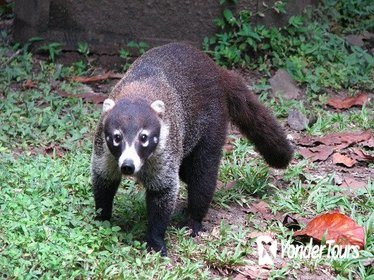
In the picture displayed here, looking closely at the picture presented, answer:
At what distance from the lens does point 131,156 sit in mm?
5027

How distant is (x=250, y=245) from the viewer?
5.71 m

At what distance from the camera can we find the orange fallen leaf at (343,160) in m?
7.14

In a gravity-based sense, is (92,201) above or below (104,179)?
below

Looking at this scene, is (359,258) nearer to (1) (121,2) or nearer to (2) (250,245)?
(2) (250,245)

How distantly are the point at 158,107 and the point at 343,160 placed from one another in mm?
2422

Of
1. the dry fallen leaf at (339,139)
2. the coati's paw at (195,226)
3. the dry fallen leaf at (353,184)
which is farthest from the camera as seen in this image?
the dry fallen leaf at (339,139)

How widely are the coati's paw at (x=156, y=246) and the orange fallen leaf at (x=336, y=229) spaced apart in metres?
1.02

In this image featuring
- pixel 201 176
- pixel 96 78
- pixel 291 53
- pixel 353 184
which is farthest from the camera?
pixel 291 53

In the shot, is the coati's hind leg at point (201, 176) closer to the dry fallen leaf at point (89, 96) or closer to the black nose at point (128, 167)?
the black nose at point (128, 167)

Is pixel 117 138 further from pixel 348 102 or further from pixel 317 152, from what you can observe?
pixel 348 102

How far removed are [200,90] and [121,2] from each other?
10.8 feet

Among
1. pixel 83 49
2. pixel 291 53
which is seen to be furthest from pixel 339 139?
pixel 83 49

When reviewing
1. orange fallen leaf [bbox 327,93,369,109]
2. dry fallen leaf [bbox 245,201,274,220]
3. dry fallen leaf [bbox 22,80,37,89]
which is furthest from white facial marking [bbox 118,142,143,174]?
orange fallen leaf [bbox 327,93,369,109]

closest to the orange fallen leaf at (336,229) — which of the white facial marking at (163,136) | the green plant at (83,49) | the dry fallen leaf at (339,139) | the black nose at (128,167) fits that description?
the white facial marking at (163,136)
